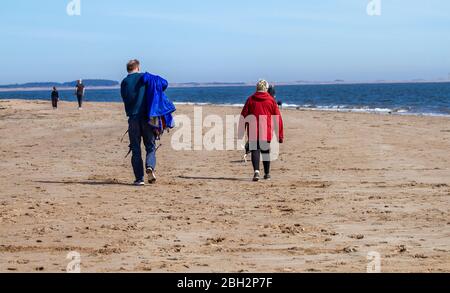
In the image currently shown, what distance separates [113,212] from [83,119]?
22.3 metres

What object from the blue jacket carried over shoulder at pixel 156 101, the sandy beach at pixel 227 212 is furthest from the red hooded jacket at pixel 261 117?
the blue jacket carried over shoulder at pixel 156 101

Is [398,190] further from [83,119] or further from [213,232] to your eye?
[83,119]

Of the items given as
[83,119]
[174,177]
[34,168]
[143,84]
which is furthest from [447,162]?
[83,119]

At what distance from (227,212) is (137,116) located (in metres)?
2.95

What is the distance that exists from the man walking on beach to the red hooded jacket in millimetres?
1684

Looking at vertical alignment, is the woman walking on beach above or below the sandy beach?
above

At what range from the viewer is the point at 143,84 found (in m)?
11.2

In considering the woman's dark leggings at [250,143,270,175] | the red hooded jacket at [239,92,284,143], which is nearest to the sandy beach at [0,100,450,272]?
the woman's dark leggings at [250,143,270,175]

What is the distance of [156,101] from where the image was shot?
11.2 m

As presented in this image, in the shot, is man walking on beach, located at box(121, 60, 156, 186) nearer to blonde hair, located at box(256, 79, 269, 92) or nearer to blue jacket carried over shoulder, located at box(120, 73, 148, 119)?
blue jacket carried over shoulder, located at box(120, 73, 148, 119)

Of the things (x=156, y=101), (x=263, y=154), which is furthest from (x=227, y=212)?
(x=263, y=154)

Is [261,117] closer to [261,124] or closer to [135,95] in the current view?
[261,124]

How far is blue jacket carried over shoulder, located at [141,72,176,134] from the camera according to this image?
36.7 ft

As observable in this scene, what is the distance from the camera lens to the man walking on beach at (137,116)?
441 inches
